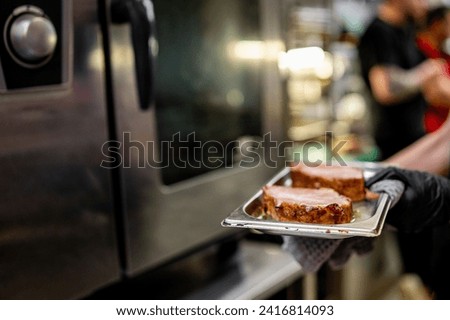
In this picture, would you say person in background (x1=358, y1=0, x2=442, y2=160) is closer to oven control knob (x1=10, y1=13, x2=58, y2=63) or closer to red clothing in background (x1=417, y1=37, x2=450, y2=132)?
red clothing in background (x1=417, y1=37, x2=450, y2=132)

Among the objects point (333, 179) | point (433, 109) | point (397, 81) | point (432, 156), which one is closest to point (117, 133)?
point (333, 179)

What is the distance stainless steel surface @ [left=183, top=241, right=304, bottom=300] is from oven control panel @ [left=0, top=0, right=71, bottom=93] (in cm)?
65

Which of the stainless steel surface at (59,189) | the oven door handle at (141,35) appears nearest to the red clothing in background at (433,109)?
the oven door handle at (141,35)

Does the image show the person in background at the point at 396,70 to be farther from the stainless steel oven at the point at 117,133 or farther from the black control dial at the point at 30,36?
the black control dial at the point at 30,36

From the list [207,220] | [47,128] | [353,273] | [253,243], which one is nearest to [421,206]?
[207,220]

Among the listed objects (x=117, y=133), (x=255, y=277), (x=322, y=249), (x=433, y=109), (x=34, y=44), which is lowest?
(x=255, y=277)

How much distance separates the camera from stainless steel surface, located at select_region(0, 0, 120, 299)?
35.8 inches

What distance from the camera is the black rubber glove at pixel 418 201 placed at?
93 centimetres

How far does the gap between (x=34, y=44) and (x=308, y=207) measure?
20.7 inches

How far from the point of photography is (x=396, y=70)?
8.11ft

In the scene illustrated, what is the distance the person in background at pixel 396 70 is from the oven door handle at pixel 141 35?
163 cm

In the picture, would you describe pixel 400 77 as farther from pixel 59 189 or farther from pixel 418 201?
pixel 59 189

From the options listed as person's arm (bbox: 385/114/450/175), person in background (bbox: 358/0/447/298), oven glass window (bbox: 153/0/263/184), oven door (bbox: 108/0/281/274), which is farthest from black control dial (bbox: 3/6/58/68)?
person in background (bbox: 358/0/447/298)
